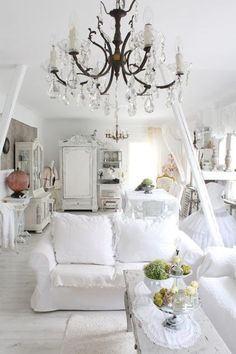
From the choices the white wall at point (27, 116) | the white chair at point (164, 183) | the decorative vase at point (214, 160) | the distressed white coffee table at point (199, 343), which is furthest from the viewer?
the white chair at point (164, 183)

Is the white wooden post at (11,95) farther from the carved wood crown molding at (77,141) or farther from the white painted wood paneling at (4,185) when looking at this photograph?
the carved wood crown molding at (77,141)

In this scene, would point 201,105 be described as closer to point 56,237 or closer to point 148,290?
point 56,237

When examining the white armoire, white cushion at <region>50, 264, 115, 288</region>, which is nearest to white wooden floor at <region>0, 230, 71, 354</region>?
white cushion at <region>50, 264, 115, 288</region>


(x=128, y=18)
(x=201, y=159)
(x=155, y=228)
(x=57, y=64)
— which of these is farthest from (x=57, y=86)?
(x=201, y=159)

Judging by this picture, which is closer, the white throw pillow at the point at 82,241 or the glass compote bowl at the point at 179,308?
the glass compote bowl at the point at 179,308

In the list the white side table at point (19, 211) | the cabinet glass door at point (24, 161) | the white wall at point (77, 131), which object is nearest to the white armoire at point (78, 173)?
the white wall at point (77, 131)

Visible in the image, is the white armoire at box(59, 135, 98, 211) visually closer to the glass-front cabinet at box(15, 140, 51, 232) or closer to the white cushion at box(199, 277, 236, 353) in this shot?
the glass-front cabinet at box(15, 140, 51, 232)

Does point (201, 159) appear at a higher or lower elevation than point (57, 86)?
lower

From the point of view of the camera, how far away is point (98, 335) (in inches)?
99.3

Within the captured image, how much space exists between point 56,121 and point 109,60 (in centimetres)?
714

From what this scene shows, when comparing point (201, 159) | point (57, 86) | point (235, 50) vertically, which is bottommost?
A: point (201, 159)

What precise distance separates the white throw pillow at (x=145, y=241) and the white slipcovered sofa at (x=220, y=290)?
0.44 metres

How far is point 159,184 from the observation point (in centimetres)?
776

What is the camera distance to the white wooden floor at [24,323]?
7.93ft
